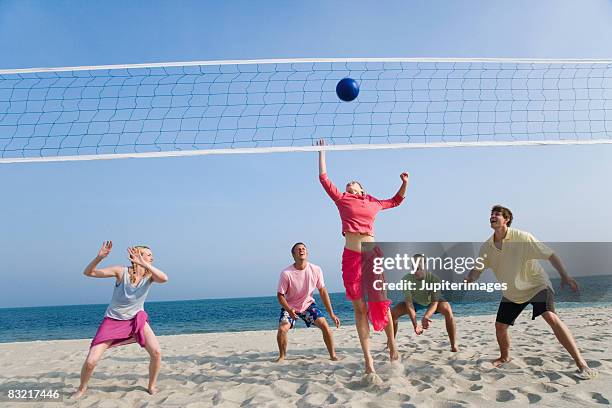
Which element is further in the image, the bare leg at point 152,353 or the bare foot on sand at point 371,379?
the bare leg at point 152,353

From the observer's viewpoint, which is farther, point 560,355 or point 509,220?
point 560,355

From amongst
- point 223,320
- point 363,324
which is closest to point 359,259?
point 363,324

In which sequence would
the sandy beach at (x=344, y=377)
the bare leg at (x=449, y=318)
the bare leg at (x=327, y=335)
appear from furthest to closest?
the bare leg at (x=327, y=335)
the bare leg at (x=449, y=318)
the sandy beach at (x=344, y=377)

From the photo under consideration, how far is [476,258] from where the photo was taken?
12.4 feet

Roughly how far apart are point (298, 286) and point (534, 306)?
7.11 ft

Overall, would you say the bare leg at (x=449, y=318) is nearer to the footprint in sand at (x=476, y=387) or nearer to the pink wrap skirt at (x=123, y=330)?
the footprint in sand at (x=476, y=387)

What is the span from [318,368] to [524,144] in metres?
3.10

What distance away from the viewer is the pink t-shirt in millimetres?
4516

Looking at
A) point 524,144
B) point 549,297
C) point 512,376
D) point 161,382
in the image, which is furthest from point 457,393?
point 524,144

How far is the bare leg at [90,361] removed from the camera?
335 centimetres

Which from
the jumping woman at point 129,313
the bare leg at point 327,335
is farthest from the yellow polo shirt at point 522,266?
the jumping woman at point 129,313

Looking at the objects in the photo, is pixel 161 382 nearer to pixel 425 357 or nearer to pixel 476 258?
pixel 425 357

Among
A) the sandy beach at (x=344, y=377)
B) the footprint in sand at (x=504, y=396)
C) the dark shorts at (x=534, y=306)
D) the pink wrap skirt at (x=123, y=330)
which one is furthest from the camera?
the pink wrap skirt at (x=123, y=330)

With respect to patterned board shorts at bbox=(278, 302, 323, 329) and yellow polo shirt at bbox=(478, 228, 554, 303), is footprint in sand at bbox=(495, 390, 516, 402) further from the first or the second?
patterned board shorts at bbox=(278, 302, 323, 329)
